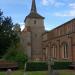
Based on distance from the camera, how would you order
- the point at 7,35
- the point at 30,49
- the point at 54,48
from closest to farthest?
the point at 54,48, the point at 7,35, the point at 30,49

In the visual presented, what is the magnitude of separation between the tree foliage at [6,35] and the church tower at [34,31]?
17.3 metres

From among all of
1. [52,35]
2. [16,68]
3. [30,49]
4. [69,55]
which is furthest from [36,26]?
[16,68]

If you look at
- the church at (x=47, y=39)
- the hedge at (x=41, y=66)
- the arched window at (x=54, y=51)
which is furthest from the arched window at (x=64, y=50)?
the hedge at (x=41, y=66)

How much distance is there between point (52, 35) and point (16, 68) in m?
20.6

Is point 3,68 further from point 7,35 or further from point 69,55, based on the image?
point 7,35

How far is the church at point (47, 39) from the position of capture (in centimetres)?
4401

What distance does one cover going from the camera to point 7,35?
191 feet

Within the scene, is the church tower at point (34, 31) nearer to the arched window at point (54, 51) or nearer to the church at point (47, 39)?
the church at point (47, 39)

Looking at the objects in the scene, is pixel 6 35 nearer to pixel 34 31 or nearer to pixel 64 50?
pixel 64 50

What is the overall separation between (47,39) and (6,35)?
10.0 m

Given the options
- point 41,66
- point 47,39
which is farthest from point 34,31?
point 41,66

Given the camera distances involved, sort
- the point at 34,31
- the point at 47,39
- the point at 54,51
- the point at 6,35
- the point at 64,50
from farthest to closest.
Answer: the point at 34,31 < the point at 47,39 < the point at 6,35 < the point at 54,51 < the point at 64,50

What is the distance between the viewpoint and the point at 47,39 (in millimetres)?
62219

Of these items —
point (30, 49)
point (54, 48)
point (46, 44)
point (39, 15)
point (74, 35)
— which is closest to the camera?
point (74, 35)
